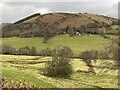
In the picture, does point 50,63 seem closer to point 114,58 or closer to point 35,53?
point 114,58

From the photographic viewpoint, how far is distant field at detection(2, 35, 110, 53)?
153 m

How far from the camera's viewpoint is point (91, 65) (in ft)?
324

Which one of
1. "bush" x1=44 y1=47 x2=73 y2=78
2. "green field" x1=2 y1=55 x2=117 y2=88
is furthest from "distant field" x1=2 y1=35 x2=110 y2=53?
"bush" x1=44 y1=47 x2=73 y2=78

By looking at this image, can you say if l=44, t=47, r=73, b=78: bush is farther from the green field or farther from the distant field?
the distant field

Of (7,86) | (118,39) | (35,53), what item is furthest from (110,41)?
(35,53)

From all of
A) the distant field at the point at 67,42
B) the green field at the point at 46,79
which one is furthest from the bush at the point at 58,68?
the distant field at the point at 67,42

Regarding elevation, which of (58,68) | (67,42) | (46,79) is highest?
(46,79)

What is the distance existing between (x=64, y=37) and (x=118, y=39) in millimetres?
146399

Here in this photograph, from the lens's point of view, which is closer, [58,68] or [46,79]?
[46,79]

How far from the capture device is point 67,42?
163 meters

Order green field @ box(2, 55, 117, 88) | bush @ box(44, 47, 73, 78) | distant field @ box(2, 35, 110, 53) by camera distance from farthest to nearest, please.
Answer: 1. distant field @ box(2, 35, 110, 53)
2. bush @ box(44, 47, 73, 78)
3. green field @ box(2, 55, 117, 88)

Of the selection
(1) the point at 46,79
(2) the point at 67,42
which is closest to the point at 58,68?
(1) the point at 46,79

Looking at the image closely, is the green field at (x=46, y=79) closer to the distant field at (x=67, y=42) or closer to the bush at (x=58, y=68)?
the bush at (x=58, y=68)

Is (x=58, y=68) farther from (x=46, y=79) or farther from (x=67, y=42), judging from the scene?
(x=67, y=42)
